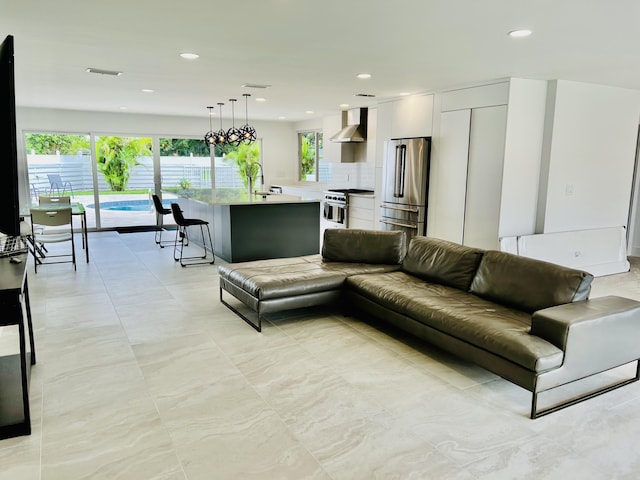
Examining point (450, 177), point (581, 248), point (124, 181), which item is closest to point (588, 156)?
point (581, 248)

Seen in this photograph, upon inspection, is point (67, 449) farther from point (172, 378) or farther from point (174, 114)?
point (174, 114)

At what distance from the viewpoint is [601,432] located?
2.43m

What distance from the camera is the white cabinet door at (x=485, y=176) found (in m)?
5.41

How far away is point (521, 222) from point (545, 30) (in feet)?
9.11

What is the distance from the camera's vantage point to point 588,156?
5895 mm

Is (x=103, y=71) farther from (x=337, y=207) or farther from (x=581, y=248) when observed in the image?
(x=581, y=248)

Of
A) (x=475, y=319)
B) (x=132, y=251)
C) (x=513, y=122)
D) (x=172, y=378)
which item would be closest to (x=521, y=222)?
(x=513, y=122)

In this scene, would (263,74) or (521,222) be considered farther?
(521,222)

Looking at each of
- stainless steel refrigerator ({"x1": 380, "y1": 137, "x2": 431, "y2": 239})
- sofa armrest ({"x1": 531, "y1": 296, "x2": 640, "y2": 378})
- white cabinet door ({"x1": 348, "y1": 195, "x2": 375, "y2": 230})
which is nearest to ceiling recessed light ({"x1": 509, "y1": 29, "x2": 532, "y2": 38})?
sofa armrest ({"x1": 531, "y1": 296, "x2": 640, "y2": 378})

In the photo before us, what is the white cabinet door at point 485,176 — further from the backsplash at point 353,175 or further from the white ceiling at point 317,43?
the backsplash at point 353,175

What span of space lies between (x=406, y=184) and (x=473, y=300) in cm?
344

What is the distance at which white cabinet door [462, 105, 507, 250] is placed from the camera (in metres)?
5.41

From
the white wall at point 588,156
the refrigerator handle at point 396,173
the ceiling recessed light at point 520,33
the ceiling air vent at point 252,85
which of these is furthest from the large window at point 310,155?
the ceiling recessed light at point 520,33

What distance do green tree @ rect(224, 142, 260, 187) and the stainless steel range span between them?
2.85m
